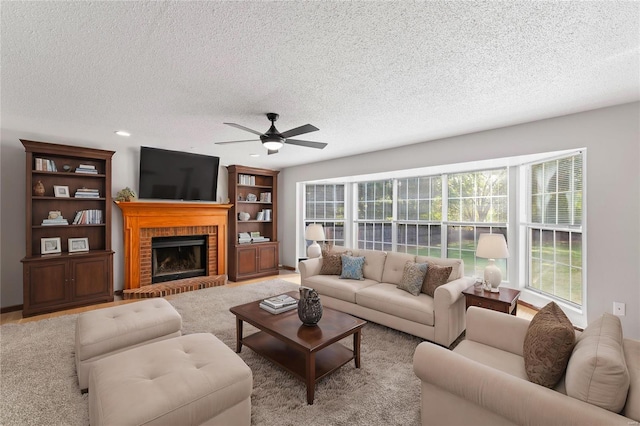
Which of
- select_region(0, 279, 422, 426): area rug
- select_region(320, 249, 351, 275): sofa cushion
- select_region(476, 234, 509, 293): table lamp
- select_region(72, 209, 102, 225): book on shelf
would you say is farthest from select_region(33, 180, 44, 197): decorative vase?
select_region(476, 234, 509, 293): table lamp

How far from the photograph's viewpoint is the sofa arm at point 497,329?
1.96 m

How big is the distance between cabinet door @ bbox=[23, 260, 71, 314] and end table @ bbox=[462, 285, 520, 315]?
17.0 ft

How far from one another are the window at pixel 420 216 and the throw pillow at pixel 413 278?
1.74 metres

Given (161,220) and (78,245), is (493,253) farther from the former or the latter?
(78,245)

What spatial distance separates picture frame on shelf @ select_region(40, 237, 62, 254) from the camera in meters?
3.96

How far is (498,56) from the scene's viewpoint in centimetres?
196

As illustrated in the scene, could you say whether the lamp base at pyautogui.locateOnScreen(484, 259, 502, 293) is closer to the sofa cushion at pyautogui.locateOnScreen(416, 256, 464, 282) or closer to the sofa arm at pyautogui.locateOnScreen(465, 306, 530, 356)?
the sofa cushion at pyautogui.locateOnScreen(416, 256, 464, 282)

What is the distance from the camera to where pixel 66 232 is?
14.1ft

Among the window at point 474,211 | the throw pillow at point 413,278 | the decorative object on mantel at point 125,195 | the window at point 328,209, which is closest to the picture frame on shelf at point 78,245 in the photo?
the decorative object on mantel at point 125,195

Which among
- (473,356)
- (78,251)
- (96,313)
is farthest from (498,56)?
(78,251)

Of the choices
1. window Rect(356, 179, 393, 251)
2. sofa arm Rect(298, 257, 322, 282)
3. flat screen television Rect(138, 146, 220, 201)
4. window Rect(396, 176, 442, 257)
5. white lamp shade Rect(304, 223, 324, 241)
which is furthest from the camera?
window Rect(356, 179, 393, 251)

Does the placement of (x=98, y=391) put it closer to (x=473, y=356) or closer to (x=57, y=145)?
(x=473, y=356)

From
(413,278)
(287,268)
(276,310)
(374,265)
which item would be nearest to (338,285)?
(374,265)

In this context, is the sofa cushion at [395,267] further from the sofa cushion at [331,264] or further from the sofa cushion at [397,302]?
the sofa cushion at [331,264]
